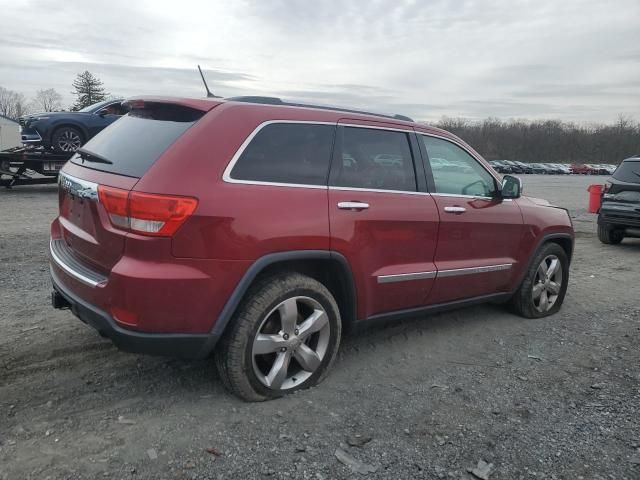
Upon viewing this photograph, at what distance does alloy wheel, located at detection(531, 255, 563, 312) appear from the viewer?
5078 mm

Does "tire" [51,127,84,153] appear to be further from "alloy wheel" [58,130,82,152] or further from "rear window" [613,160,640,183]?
"rear window" [613,160,640,183]

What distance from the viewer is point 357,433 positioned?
Result: 2.96 m

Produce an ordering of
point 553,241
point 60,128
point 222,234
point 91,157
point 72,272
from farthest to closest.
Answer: point 60,128, point 553,241, point 91,157, point 72,272, point 222,234

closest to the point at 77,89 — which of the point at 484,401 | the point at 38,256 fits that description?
the point at 38,256

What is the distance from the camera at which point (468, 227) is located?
13.8ft

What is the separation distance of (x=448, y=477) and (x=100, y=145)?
2810 mm

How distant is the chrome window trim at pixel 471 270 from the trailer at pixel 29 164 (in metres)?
11.5

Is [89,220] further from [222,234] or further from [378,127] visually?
[378,127]

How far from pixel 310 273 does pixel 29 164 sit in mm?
11990

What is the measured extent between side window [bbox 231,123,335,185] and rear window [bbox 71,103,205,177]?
0.38m

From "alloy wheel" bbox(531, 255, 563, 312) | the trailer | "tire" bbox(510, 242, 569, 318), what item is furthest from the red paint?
the trailer

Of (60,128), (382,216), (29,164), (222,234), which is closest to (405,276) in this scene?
(382,216)

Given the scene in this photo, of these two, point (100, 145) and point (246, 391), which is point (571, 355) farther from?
point (100, 145)

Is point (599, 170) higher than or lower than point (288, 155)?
lower
